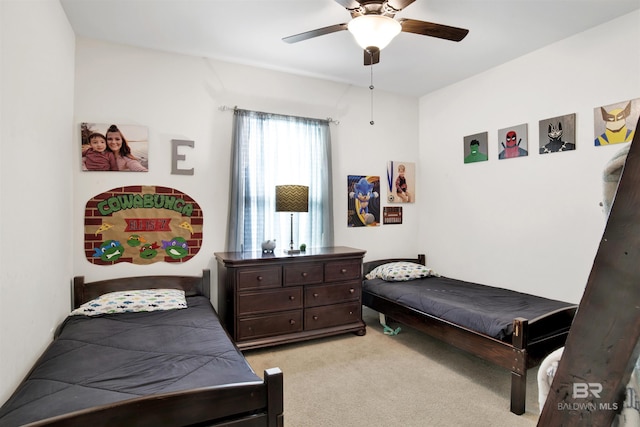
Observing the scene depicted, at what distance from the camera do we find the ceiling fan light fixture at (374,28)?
6.66ft

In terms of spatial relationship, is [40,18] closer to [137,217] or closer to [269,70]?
[137,217]

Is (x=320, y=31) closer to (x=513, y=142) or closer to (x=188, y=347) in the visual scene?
(x=188, y=347)

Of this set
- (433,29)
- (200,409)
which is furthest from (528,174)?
(200,409)

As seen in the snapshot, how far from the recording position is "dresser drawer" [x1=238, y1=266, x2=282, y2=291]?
2.96 m

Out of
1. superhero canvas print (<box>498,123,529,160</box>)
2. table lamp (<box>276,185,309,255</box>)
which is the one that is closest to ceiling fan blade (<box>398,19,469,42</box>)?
superhero canvas print (<box>498,123,529,160</box>)

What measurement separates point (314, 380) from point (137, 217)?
2.02 metres

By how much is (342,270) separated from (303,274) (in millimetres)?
416

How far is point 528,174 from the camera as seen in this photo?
326cm

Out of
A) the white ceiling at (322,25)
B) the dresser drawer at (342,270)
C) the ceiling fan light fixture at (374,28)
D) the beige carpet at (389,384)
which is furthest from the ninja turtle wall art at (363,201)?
the ceiling fan light fixture at (374,28)

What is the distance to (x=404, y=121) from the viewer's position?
4.39 m

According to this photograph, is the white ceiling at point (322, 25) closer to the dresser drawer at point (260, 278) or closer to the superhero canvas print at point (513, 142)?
the superhero canvas print at point (513, 142)

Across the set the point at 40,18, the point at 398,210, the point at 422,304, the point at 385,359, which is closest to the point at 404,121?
the point at 398,210

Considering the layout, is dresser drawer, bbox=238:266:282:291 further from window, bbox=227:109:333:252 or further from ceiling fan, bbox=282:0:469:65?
ceiling fan, bbox=282:0:469:65

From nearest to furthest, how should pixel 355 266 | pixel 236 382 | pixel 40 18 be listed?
1. pixel 236 382
2. pixel 40 18
3. pixel 355 266
